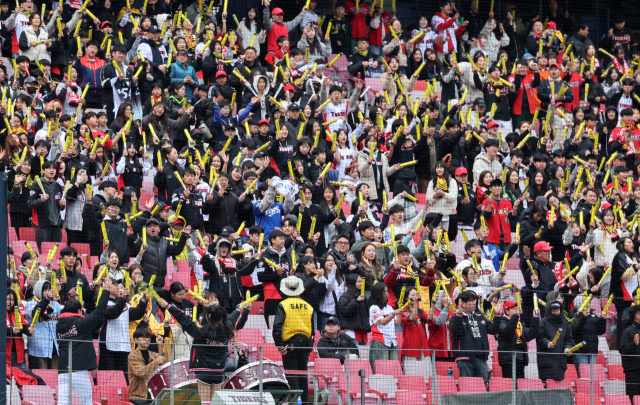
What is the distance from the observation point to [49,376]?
10180 mm

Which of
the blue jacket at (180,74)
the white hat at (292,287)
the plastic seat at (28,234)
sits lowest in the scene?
the white hat at (292,287)

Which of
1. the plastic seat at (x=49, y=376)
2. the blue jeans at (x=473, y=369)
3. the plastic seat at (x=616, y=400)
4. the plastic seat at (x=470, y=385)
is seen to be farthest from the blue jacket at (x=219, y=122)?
the plastic seat at (x=616, y=400)

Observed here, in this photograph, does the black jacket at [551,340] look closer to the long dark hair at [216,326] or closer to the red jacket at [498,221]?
the red jacket at [498,221]

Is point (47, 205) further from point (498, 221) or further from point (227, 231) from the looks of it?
point (498, 221)

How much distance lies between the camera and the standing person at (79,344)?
32.8ft

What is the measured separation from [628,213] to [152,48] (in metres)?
7.17

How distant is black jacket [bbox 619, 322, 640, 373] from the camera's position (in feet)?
39.4

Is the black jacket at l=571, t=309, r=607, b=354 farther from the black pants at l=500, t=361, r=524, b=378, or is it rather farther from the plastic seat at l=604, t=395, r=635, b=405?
the black pants at l=500, t=361, r=524, b=378

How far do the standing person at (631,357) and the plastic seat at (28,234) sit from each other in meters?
6.52

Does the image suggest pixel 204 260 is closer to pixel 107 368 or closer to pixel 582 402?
pixel 107 368

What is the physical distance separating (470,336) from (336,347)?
1551mm

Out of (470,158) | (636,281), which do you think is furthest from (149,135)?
(636,281)

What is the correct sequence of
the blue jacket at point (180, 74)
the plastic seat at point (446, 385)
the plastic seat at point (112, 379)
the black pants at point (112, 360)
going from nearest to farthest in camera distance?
the plastic seat at point (112, 379)
the black pants at point (112, 360)
the plastic seat at point (446, 385)
the blue jacket at point (180, 74)

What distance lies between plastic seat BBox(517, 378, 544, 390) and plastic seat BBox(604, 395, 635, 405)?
821 millimetres
